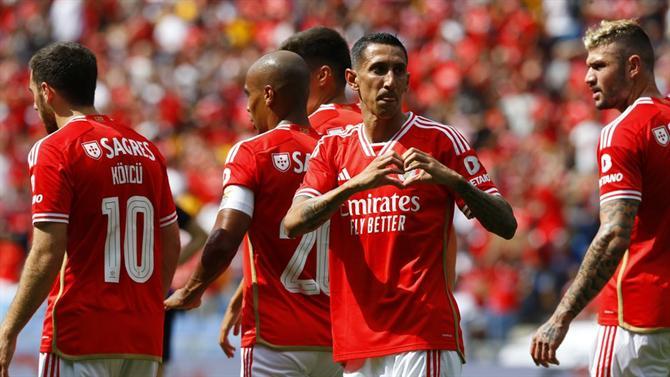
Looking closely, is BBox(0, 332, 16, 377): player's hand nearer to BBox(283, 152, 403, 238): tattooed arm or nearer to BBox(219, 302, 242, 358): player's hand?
BBox(283, 152, 403, 238): tattooed arm

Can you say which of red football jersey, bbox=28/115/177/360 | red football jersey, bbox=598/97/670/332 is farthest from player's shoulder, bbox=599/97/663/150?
red football jersey, bbox=28/115/177/360

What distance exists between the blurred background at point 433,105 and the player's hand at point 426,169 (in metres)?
5.76

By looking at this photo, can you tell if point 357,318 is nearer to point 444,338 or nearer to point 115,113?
point 444,338

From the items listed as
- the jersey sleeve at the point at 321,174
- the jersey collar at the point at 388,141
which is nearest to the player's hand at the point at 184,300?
the jersey sleeve at the point at 321,174

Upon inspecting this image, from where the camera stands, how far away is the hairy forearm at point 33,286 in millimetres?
6730

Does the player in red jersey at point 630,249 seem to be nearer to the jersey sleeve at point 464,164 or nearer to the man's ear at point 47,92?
the jersey sleeve at point 464,164

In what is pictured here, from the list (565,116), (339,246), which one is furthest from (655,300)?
(565,116)

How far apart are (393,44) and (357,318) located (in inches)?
54.5

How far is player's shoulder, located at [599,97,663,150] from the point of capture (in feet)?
23.1

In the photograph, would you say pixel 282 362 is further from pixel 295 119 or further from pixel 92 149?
pixel 92 149

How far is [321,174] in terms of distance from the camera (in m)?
6.66

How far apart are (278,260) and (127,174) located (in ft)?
3.32

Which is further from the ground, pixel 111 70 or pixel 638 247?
pixel 111 70

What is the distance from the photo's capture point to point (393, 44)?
6.71 meters
